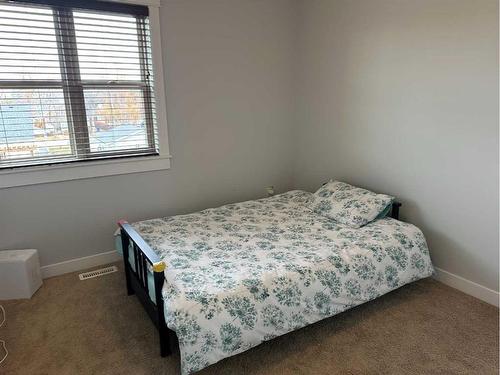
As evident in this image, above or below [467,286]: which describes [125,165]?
above

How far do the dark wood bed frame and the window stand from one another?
909 mm

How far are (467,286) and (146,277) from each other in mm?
2238

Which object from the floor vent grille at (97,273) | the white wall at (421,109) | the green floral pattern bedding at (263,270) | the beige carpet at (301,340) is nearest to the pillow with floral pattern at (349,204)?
the green floral pattern bedding at (263,270)

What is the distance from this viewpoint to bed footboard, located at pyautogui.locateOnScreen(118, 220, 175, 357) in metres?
1.83

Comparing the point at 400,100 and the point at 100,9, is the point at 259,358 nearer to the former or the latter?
the point at 400,100

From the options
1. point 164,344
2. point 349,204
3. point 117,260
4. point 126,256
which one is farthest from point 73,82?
point 349,204

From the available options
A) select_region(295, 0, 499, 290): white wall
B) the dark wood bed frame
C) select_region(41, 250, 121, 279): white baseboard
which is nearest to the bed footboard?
the dark wood bed frame

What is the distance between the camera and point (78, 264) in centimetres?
297

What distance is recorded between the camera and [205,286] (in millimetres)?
1812

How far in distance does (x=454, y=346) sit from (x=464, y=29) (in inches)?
77.5

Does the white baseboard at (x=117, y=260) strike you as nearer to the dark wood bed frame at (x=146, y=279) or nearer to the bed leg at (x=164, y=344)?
the dark wood bed frame at (x=146, y=279)

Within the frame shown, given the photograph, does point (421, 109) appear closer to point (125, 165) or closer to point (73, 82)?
point (125, 165)

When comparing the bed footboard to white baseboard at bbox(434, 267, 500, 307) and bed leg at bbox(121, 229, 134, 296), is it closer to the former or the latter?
bed leg at bbox(121, 229, 134, 296)

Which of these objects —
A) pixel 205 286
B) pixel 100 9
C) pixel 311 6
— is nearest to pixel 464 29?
pixel 311 6
